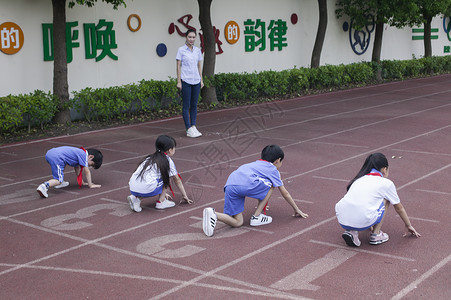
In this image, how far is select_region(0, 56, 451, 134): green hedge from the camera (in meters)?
11.5

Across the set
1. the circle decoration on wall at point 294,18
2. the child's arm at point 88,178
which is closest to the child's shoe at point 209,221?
the child's arm at point 88,178

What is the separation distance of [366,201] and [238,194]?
1.32 m

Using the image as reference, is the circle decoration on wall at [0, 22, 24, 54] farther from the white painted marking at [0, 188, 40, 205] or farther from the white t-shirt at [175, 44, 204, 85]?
the white painted marking at [0, 188, 40, 205]

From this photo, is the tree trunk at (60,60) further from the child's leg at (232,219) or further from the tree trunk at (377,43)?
the tree trunk at (377,43)

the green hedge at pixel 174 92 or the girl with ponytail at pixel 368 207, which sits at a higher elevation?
the green hedge at pixel 174 92

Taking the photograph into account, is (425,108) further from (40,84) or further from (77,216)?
(77,216)

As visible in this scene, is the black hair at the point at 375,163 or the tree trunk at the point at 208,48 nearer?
the black hair at the point at 375,163

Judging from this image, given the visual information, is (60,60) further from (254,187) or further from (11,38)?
(254,187)

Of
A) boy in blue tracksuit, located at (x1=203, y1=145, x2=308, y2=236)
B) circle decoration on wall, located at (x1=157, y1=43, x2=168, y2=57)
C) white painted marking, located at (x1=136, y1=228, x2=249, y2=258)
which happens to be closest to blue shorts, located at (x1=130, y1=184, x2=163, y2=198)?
white painted marking, located at (x1=136, y1=228, x2=249, y2=258)

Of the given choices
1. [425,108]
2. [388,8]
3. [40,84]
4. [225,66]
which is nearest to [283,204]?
[40,84]

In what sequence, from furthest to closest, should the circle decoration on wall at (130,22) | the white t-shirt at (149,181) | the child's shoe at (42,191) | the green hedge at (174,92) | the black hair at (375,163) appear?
the circle decoration on wall at (130,22), the green hedge at (174,92), the child's shoe at (42,191), the white t-shirt at (149,181), the black hair at (375,163)

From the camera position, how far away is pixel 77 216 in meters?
6.45

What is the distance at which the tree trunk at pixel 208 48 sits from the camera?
48.1 feet

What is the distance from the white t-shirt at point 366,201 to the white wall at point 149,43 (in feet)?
29.5
